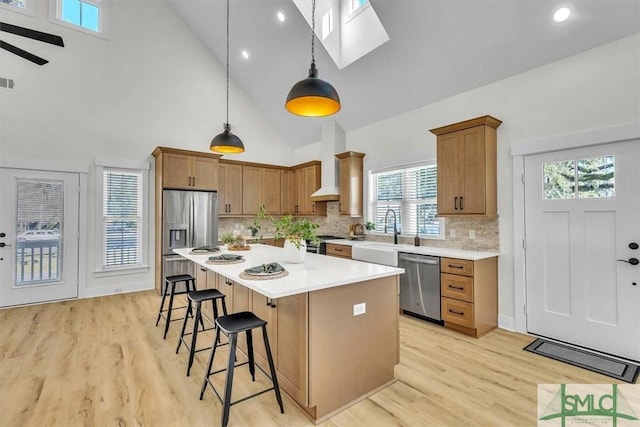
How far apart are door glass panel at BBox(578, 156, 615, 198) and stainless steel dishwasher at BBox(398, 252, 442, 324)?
156 cm

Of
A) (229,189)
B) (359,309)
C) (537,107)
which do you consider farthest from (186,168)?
(537,107)

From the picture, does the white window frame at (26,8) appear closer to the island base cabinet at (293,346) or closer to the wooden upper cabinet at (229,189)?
the wooden upper cabinet at (229,189)

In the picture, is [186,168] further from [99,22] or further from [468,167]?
[468,167]

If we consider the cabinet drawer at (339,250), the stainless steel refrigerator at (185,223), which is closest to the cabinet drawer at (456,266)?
the cabinet drawer at (339,250)

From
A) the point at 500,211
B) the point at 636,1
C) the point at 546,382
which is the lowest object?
the point at 546,382

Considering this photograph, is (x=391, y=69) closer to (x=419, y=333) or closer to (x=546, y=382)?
(x=419, y=333)

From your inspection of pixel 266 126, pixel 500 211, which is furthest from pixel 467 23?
pixel 266 126

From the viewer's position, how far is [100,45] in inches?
201

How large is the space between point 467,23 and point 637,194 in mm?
2312

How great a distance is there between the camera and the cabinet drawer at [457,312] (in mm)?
3398

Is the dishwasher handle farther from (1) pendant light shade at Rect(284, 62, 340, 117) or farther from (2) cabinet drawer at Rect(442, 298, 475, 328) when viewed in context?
Result: (1) pendant light shade at Rect(284, 62, 340, 117)

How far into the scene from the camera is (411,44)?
153 inches

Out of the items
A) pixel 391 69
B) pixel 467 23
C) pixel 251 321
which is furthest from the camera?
pixel 391 69

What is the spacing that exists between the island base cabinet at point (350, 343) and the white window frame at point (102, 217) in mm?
4682
